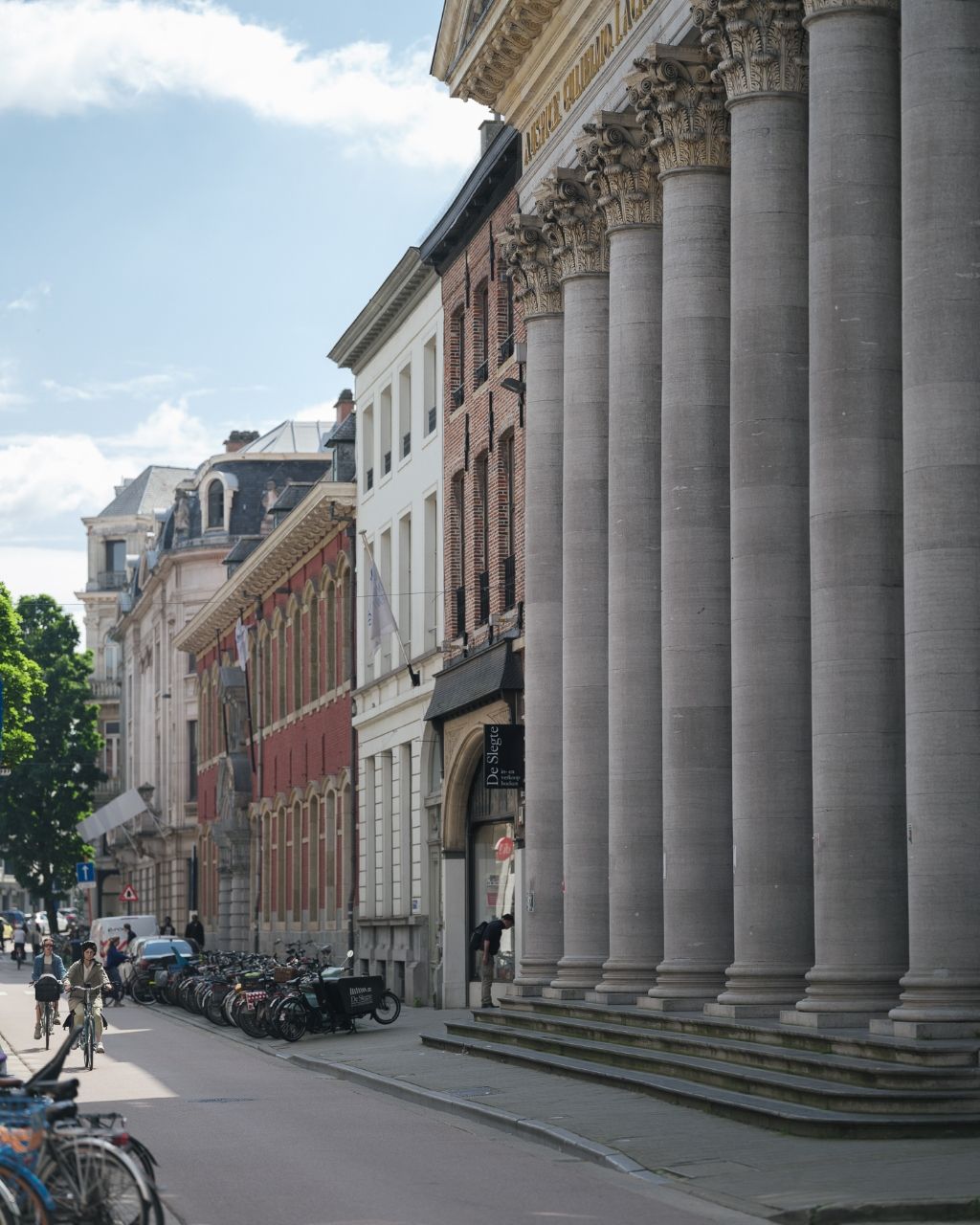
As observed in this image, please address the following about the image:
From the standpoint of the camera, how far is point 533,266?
31.9m

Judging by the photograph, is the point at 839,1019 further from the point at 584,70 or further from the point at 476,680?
the point at 476,680

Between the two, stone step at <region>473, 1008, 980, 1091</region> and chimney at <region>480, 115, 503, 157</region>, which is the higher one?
chimney at <region>480, 115, 503, 157</region>

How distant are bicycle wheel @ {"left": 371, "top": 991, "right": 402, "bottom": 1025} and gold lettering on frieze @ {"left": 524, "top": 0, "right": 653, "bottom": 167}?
13816mm

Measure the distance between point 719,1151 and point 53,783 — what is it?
8772cm

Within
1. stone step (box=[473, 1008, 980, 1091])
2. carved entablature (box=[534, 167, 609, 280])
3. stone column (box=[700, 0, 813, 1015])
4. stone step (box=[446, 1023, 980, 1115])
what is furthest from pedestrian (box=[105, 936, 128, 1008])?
stone column (box=[700, 0, 813, 1015])

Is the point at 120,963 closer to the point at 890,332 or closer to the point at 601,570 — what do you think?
the point at 601,570

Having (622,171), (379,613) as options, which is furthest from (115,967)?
(622,171)

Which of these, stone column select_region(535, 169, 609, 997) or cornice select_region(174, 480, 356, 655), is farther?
cornice select_region(174, 480, 356, 655)

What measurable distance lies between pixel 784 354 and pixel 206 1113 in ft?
31.5

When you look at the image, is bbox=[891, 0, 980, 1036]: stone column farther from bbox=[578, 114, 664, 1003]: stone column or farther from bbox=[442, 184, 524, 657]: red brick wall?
bbox=[442, 184, 524, 657]: red brick wall

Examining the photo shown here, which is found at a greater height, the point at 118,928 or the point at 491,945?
the point at 491,945

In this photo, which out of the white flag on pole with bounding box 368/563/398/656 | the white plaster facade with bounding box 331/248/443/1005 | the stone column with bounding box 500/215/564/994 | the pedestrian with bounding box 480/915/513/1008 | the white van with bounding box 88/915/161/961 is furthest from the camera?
the white van with bounding box 88/915/161/961

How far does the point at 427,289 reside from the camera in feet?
148

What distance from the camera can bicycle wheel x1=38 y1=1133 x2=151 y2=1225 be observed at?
1088cm
